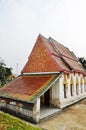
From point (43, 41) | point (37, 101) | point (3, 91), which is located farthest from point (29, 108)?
point (43, 41)

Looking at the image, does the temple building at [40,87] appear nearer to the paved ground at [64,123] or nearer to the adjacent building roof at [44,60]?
the adjacent building roof at [44,60]

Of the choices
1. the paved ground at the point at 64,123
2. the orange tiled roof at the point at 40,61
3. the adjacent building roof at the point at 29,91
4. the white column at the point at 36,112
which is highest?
the orange tiled roof at the point at 40,61

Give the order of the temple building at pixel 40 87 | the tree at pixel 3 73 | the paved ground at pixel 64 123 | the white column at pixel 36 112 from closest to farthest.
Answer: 1. the paved ground at pixel 64 123
2. the white column at pixel 36 112
3. the temple building at pixel 40 87
4. the tree at pixel 3 73

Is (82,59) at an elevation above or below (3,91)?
above

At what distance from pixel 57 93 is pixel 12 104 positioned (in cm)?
460

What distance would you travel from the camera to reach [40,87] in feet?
44.7

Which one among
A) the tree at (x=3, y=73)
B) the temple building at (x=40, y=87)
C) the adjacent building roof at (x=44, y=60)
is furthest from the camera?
the tree at (x=3, y=73)

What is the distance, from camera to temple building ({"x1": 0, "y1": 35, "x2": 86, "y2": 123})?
12.2 meters

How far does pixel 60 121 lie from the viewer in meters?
12.0

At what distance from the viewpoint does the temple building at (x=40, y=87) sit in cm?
1216

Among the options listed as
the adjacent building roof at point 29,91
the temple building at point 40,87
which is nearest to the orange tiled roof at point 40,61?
the temple building at point 40,87

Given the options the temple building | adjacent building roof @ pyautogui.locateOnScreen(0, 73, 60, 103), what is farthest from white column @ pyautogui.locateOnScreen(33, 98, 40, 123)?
adjacent building roof @ pyautogui.locateOnScreen(0, 73, 60, 103)

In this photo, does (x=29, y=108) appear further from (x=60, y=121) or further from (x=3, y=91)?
(x=3, y=91)

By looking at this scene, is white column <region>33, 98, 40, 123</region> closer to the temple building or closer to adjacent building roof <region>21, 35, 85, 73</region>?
the temple building
